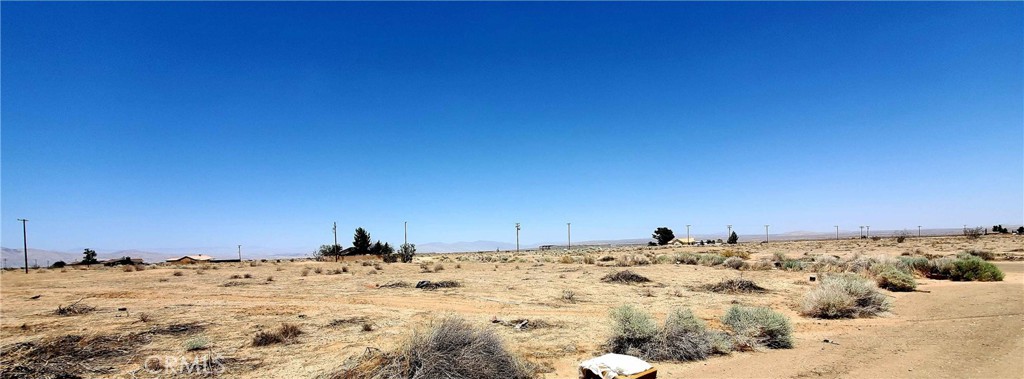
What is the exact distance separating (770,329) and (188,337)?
36.2 ft

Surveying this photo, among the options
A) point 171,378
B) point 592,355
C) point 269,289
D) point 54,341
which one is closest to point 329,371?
point 171,378

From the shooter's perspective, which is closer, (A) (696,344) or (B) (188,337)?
(A) (696,344)

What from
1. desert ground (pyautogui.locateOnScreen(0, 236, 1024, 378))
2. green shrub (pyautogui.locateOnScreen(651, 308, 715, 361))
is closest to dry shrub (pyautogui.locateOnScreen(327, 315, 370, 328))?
desert ground (pyautogui.locateOnScreen(0, 236, 1024, 378))

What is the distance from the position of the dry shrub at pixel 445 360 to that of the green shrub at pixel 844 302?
27.0 feet

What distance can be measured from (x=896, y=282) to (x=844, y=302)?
6658 millimetres

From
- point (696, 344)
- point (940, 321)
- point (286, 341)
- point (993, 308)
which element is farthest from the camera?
point (993, 308)

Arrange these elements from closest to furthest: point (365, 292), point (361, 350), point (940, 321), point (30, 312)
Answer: point (361, 350), point (940, 321), point (30, 312), point (365, 292)

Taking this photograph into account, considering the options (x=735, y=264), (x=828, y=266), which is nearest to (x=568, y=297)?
(x=735, y=264)

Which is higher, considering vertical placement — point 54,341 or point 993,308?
point 54,341

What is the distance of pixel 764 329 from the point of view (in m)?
8.64

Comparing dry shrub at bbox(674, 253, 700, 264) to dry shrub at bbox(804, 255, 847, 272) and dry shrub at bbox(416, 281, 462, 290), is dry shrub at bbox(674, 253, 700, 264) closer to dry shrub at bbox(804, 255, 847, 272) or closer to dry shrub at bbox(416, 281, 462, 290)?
dry shrub at bbox(804, 255, 847, 272)

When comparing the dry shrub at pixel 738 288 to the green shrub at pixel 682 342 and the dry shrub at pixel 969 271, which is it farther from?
the green shrub at pixel 682 342

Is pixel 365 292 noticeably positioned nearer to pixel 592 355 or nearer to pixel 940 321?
pixel 592 355

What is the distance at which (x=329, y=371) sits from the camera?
7020 mm
